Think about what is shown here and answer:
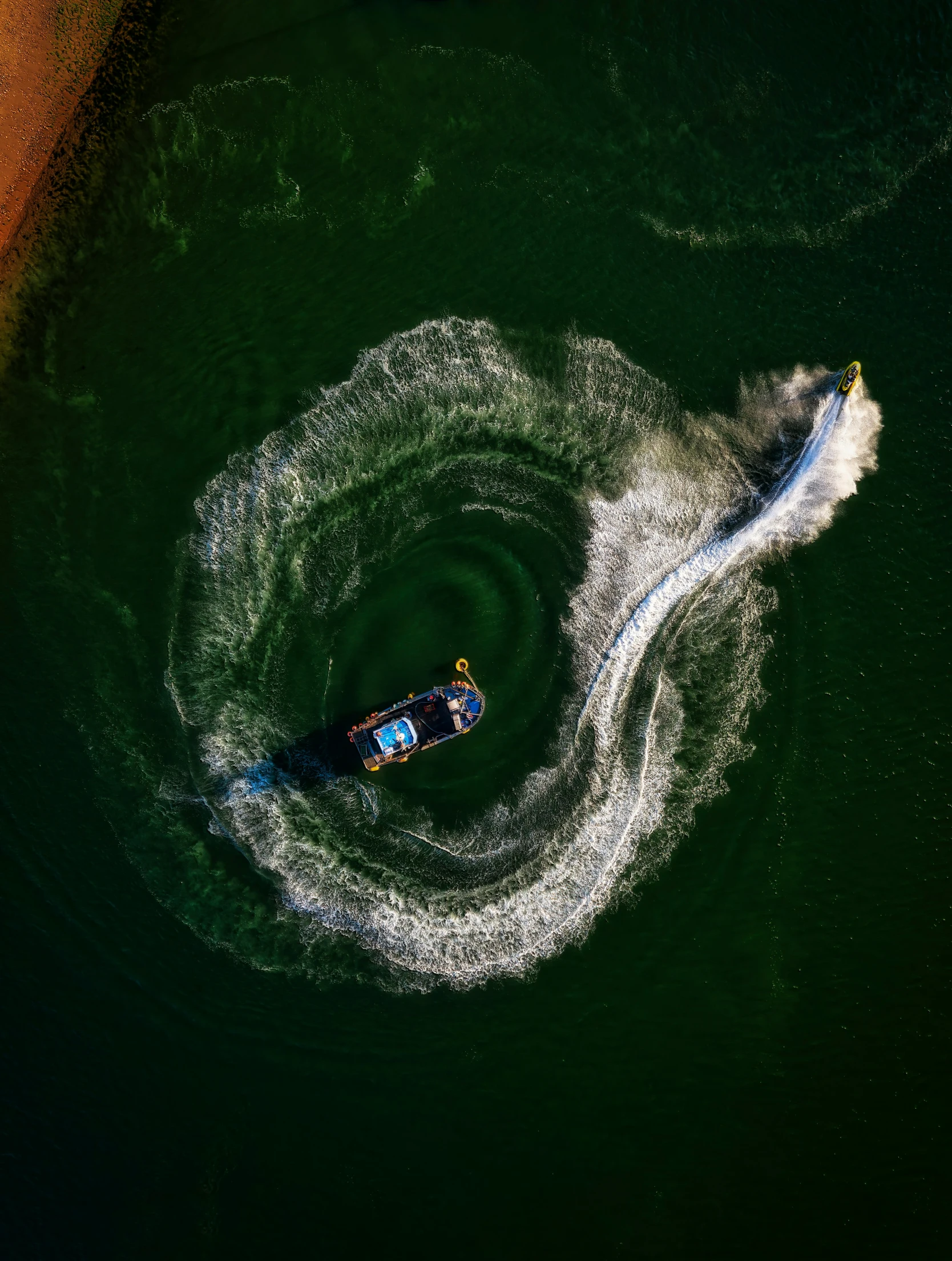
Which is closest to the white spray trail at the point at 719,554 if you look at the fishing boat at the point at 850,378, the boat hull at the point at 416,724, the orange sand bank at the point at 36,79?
the fishing boat at the point at 850,378

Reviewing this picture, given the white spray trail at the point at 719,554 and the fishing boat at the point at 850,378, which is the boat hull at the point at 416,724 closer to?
the white spray trail at the point at 719,554

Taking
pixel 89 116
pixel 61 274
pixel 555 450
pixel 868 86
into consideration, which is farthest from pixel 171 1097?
pixel 868 86

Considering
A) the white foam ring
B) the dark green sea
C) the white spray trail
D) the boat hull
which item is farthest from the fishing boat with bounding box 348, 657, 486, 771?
the white spray trail

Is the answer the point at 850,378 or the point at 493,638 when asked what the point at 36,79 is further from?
the point at 850,378

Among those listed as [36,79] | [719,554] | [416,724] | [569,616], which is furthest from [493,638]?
[36,79]

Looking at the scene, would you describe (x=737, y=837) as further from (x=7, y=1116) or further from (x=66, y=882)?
(x=7, y=1116)

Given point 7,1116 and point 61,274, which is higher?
point 61,274
